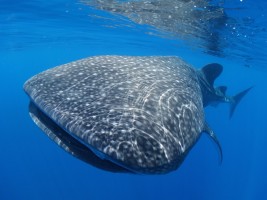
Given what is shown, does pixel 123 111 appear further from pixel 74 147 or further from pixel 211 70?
pixel 211 70

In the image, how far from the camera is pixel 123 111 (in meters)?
3.46

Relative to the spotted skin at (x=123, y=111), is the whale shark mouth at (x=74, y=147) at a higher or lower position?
lower

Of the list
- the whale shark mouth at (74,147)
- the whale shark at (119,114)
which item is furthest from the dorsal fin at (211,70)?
the whale shark mouth at (74,147)

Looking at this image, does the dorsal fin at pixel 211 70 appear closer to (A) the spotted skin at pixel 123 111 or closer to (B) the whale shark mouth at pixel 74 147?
(A) the spotted skin at pixel 123 111

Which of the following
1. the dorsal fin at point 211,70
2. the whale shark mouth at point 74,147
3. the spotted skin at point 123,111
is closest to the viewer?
the spotted skin at point 123,111

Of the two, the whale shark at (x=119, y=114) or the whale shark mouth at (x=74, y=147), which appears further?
the whale shark mouth at (x=74, y=147)

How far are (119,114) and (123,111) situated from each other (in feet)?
0.31

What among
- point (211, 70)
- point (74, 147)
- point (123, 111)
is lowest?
point (211, 70)

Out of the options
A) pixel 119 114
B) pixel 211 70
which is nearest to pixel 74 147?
pixel 119 114

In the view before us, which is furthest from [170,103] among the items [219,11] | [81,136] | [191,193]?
[191,193]

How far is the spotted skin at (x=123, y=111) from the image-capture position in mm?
3010

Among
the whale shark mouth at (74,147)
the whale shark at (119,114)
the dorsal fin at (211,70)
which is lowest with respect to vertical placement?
the dorsal fin at (211,70)

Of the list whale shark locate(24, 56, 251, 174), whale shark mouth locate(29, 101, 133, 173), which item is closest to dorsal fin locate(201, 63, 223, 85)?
whale shark locate(24, 56, 251, 174)

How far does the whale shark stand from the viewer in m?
3.02
